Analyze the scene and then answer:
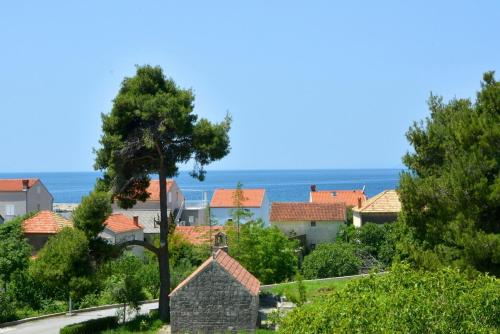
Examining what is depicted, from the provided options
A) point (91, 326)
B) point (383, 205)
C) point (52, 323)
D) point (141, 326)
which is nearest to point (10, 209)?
point (383, 205)

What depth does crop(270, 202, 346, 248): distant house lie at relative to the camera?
208 feet

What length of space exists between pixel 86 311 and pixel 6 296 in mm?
4664

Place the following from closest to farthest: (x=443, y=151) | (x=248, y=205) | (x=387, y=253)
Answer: (x=443, y=151) → (x=387, y=253) → (x=248, y=205)

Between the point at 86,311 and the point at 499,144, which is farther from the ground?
the point at 499,144

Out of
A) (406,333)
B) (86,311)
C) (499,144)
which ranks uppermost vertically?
→ (499,144)

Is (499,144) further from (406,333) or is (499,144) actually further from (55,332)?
(55,332)

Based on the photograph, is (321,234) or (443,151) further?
(321,234)

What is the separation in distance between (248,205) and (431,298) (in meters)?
67.8

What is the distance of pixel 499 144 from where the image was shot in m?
20.8

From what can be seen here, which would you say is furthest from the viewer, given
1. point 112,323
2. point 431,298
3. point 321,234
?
point 321,234

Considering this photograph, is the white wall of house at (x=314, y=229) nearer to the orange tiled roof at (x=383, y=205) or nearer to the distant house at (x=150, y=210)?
the orange tiled roof at (x=383, y=205)

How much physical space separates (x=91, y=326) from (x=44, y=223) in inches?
832

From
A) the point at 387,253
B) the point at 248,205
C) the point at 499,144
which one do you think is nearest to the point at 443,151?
the point at 499,144

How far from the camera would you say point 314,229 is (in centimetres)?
6381
